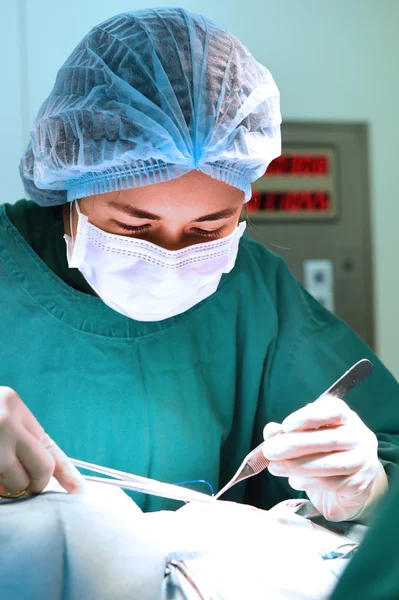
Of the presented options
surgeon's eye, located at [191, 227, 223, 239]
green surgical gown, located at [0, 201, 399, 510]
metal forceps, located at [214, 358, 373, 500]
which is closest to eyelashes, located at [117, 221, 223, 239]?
surgeon's eye, located at [191, 227, 223, 239]

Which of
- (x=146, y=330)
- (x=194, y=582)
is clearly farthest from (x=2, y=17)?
(x=194, y=582)

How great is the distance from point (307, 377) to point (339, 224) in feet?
1.81

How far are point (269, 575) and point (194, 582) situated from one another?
0.10 metres


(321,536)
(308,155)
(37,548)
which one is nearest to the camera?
(37,548)

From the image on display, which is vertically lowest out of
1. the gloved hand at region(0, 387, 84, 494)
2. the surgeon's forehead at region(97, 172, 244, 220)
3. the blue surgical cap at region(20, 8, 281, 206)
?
the gloved hand at region(0, 387, 84, 494)

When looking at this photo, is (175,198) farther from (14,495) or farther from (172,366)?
(14,495)

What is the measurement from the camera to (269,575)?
834 millimetres

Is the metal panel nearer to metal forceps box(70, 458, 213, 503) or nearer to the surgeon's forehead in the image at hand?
the surgeon's forehead

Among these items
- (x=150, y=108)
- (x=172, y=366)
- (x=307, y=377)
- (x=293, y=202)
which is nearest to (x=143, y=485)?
(x=172, y=366)

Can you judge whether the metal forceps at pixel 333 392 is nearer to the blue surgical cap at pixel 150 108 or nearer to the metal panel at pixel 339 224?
the blue surgical cap at pixel 150 108

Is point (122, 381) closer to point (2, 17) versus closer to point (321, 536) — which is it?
point (321, 536)

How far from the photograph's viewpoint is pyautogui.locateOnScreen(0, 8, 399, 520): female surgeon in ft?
3.20

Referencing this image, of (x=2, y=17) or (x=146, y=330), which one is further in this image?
(x=146, y=330)

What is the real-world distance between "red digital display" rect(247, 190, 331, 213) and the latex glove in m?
0.62
